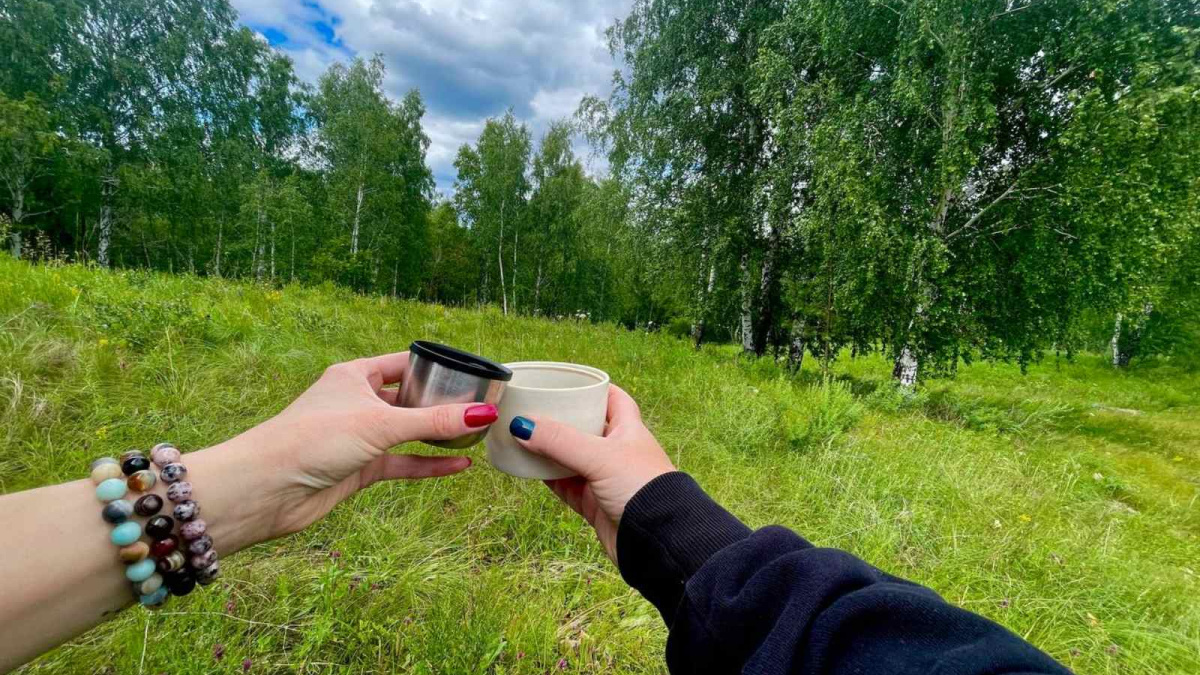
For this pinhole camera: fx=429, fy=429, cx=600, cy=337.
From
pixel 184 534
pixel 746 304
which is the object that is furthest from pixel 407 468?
pixel 746 304

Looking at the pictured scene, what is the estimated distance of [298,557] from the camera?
1730mm

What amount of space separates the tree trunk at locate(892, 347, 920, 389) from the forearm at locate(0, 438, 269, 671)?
8.59m

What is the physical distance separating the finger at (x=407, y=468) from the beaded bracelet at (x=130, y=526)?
504 millimetres

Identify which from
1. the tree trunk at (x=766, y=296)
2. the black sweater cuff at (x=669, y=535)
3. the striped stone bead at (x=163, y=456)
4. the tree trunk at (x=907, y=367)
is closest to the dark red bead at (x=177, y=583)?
the striped stone bead at (x=163, y=456)

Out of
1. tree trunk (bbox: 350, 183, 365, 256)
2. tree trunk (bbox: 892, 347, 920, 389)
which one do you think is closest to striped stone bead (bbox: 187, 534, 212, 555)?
tree trunk (bbox: 892, 347, 920, 389)

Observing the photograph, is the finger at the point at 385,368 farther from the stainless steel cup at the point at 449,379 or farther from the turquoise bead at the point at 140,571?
the turquoise bead at the point at 140,571

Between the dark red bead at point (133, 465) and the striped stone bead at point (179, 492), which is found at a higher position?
the dark red bead at point (133, 465)

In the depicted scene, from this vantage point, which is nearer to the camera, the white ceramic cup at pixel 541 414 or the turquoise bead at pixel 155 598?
the turquoise bead at pixel 155 598

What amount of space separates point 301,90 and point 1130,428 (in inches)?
1132

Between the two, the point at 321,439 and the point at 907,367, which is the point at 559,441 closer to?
the point at 321,439

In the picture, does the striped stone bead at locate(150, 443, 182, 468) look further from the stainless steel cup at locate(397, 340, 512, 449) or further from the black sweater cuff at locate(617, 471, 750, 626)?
the black sweater cuff at locate(617, 471, 750, 626)

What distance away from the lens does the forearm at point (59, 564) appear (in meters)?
0.74

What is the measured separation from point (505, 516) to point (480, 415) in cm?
128

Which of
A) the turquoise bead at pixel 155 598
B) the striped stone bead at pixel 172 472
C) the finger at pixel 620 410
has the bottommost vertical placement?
the turquoise bead at pixel 155 598
